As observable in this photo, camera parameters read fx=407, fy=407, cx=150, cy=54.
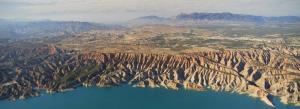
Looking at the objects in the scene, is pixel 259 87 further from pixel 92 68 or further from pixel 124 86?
pixel 92 68

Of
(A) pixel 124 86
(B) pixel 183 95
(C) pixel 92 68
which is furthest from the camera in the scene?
(C) pixel 92 68

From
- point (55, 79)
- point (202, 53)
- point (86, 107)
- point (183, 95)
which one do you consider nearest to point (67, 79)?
point (55, 79)

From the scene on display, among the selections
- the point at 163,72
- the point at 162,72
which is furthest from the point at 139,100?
the point at 162,72

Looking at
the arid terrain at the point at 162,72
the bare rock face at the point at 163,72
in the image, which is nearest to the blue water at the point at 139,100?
the arid terrain at the point at 162,72

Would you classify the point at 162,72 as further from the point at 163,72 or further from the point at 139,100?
the point at 139,100

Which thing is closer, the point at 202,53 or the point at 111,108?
the point at 111,108

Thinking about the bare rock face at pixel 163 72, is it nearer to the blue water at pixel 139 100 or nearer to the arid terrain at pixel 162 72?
the arid terrain at pixel 162 72

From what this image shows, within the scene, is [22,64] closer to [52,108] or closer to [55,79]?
[55,79]

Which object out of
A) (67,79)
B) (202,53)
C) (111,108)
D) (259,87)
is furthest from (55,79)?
(259,87)

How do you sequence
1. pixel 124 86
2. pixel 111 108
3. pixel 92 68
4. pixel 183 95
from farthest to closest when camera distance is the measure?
pixel 92 68 → pixel 124 86 → pixel 183 95 → pixel 111 108
